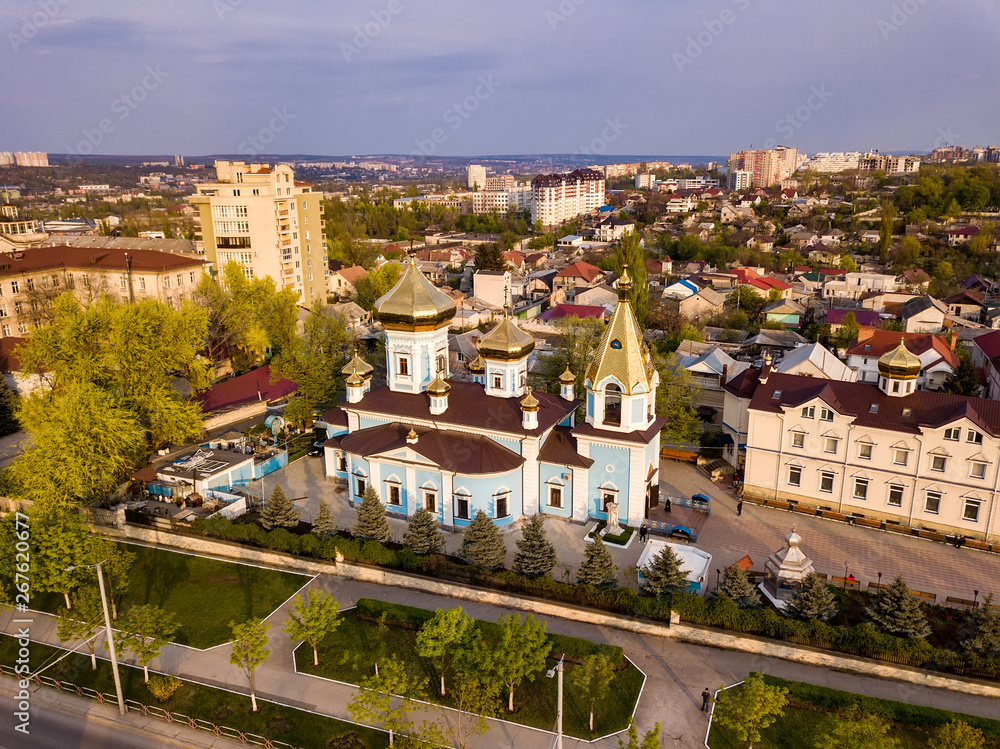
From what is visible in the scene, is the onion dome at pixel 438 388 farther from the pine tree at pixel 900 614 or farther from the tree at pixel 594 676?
the pine tree at pixel 900 614

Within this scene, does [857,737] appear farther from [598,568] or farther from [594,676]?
[598,568]

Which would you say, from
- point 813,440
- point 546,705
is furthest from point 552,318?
point 546,705

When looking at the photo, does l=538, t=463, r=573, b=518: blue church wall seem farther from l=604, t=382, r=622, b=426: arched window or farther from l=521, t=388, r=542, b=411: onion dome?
l=604, t=382, r=622, b=426: arched window

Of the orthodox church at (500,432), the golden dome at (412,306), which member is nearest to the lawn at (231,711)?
the orthodox church at (500,432)

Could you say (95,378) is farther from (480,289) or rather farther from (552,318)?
(480,289)

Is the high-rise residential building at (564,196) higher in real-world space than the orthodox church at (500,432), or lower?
higher
